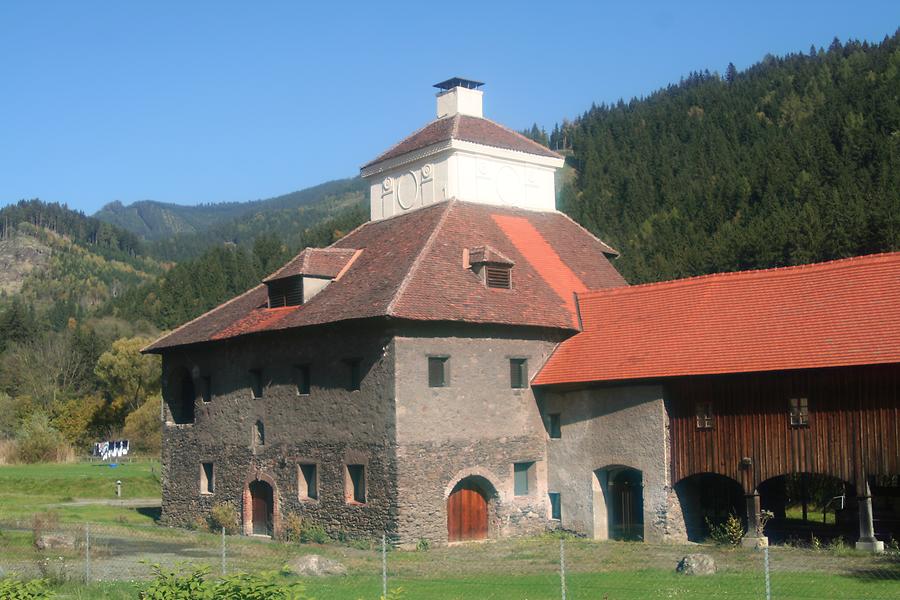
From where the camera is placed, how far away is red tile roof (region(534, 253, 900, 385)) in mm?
27594

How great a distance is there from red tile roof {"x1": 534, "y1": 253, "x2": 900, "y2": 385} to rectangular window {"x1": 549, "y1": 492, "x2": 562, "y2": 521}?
3.57 metres

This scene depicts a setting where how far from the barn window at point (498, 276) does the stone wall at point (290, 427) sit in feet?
14.1

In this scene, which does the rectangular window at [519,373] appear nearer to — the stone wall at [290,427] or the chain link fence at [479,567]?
the stone wall at [290,427]

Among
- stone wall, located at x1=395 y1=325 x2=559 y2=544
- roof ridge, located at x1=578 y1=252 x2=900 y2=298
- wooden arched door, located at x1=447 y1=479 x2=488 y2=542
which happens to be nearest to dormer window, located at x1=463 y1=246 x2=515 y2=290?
stone wall, located at x1=395 y1=325 x2=559 y2=544

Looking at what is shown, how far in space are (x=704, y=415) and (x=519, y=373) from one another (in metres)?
6.20

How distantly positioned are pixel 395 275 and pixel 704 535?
11.8 metres

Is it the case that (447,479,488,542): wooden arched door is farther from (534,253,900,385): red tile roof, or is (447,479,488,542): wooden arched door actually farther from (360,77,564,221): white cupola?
(360,77,564,221): white cupola

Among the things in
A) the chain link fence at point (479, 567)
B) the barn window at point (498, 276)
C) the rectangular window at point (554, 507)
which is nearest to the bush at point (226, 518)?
the chain link fence at point (479, 567)

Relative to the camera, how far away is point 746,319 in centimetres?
3061

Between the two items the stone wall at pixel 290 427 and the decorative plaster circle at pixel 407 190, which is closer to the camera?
the stone wall at pixel 290 427

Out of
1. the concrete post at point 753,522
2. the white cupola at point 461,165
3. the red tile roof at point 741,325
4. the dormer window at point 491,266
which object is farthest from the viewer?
the white cupola at point 461,165

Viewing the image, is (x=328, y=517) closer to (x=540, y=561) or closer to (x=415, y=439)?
(x=415, y=439)

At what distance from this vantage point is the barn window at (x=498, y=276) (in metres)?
33.9

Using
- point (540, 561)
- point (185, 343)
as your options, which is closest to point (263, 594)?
point (540, 561)
